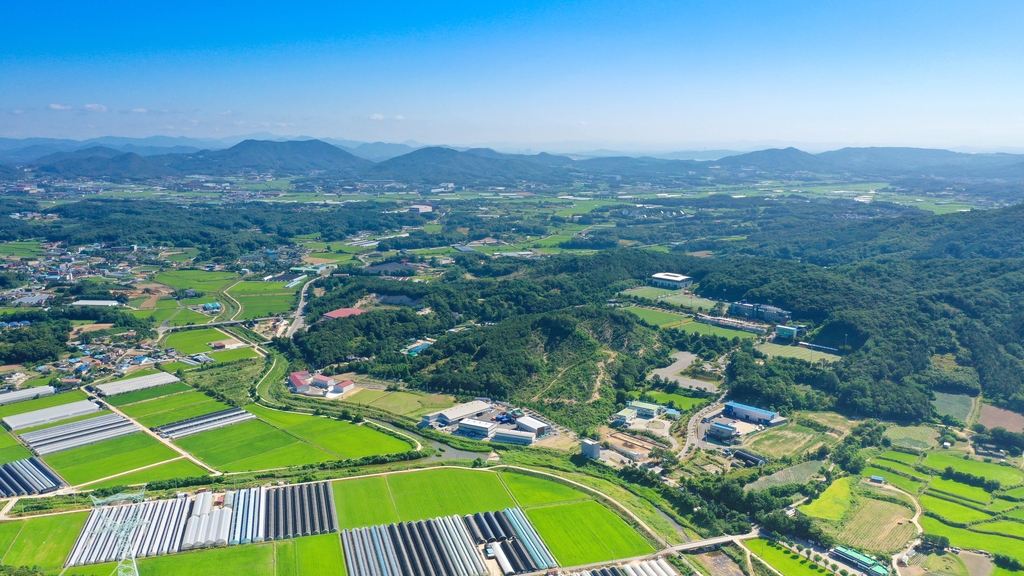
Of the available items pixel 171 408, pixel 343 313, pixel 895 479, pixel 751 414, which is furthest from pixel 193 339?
pixel 895 479

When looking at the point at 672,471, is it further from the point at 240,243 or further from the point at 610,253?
the point at 240,243

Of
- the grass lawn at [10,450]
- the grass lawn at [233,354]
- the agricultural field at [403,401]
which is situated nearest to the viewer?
the grass lawn at [10,450]

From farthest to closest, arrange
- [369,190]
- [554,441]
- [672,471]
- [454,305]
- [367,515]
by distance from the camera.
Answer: [369,190]
[454,305]
[554,441]
[672,471]
[367,515]

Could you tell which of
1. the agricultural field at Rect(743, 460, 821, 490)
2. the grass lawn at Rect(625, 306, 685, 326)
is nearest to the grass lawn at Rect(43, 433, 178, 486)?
the agricultural field at Rect(743, 460, 821, 490)

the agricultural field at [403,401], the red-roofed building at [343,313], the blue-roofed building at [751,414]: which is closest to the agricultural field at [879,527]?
the blue-roofed building at [751,414]

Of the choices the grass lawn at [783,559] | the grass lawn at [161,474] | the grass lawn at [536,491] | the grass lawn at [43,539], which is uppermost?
the grass lawn at [43,539]

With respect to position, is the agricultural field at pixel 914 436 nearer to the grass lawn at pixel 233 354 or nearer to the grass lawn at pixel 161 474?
the grass lawn at pixel 161 474

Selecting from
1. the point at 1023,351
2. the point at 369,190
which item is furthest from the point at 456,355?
the point at 369,190
